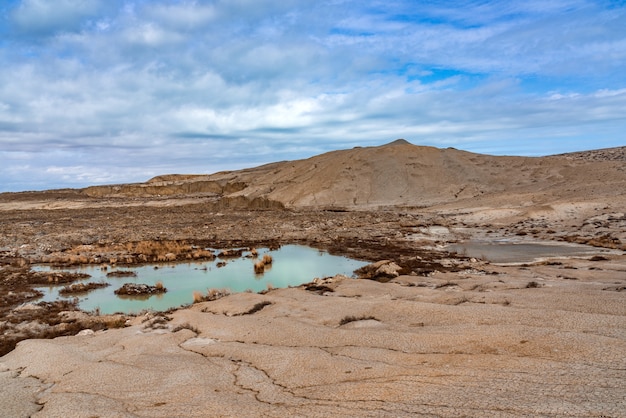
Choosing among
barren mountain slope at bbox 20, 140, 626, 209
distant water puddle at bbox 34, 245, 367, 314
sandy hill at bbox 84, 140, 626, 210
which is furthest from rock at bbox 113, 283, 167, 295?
sandy hill at bbox 84, 140, 626, 210

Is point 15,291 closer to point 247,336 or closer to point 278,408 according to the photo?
point 247,336

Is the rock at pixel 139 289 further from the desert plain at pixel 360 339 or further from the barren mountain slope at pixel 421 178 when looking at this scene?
the barren mountain slope at pixel 421 178

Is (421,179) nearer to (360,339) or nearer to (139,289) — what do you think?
(139,289)

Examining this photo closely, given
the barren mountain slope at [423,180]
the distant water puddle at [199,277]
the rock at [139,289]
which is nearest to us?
the distant water puddle at [199,277]

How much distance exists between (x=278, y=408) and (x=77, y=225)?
39111mm

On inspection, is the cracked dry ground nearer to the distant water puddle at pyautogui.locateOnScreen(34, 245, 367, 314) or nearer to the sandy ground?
the sandy ground

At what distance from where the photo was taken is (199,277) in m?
19.4

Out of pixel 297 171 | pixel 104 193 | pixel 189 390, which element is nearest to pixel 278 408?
pixel 189 390

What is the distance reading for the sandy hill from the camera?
47.4 m

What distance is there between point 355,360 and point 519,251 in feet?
57.9

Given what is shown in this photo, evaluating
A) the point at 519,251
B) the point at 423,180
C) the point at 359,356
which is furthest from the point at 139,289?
the point at 423,180

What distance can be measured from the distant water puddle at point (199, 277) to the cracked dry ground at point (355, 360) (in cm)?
445

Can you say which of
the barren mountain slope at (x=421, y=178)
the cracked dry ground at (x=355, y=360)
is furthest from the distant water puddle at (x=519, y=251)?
the barren mountain slope at (x=421, y=178)

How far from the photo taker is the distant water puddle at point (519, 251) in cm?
2005
